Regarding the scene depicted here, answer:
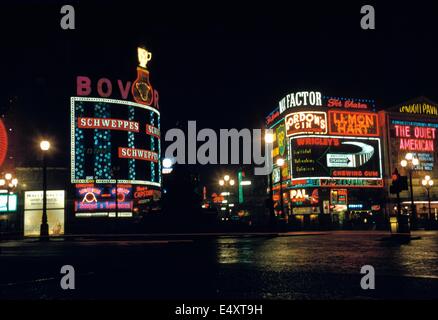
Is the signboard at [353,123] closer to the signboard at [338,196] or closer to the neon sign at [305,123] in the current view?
the neon sign at [305,123]

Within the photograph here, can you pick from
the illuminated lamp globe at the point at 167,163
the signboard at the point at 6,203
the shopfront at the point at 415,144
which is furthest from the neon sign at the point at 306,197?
the signboard at the point at 6,203

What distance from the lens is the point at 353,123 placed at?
7800 centimetres

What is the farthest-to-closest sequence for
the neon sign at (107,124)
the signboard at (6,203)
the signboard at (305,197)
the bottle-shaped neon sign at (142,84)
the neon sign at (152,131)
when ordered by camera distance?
the neon sign at (152,131) < the bottle-shaped neon sign at (142,84) < the signboard at (305,197) < the neon sign at (107,124) < the signboard at (6,203)

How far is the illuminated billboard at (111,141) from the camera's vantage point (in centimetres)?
7300

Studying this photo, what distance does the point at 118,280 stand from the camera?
29.4 ft

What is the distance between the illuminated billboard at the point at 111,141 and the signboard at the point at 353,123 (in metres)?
33.4

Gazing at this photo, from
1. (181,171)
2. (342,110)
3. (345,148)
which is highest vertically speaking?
(342,110)

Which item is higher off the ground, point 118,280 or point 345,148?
point 345,148
